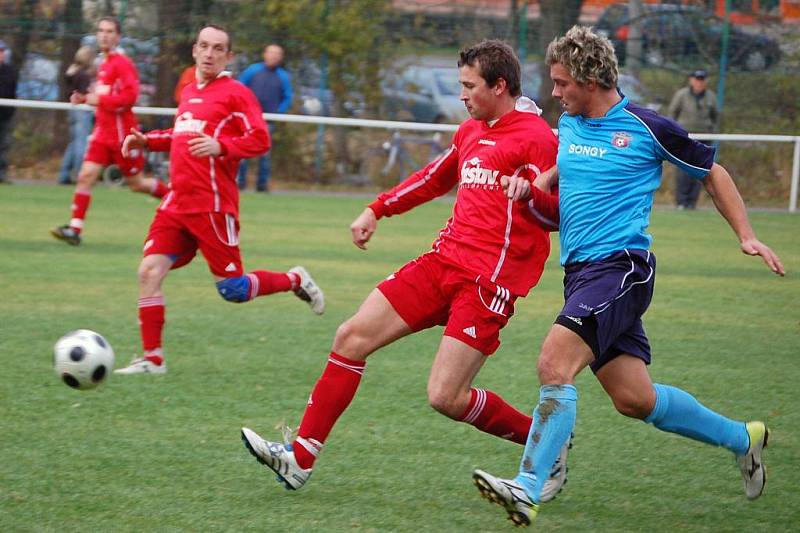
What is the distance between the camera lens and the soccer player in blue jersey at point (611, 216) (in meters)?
4.47

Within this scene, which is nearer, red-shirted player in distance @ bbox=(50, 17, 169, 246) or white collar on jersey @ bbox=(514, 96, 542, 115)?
white collar on jersey @ bbox=(514, 96, 542, 115)

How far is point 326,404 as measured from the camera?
16.1 feet

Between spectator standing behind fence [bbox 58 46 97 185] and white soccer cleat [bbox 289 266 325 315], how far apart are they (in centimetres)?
994

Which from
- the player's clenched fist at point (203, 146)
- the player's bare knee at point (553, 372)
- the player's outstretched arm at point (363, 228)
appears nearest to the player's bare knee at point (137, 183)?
the player's clenched fist at point (203, 146)

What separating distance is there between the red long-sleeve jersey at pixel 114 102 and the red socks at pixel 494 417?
7.78m

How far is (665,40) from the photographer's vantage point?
20.7 metres

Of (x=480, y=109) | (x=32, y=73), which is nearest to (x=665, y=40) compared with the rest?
(x=32, y=73)

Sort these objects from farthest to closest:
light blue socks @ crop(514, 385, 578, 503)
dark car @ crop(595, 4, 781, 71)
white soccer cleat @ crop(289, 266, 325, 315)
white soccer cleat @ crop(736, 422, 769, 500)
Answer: dark car @ crop(595, 4, 781, 71), white soccer cleat @ crop(289, 266, 325, 315), white soccer cleat @ crop(736, 422, 769, 500), light blue socks @ crop(514, 385, 578, 503)

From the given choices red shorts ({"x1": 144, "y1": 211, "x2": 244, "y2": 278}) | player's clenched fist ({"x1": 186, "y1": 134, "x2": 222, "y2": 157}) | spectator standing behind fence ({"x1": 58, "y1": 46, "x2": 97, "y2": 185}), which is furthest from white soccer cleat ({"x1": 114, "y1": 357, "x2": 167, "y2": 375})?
spectator standing behind fence ({"x1": 58, "y1": 46, "x2": 97, "y2": 185})

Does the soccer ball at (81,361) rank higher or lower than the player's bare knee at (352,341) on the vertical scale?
lower

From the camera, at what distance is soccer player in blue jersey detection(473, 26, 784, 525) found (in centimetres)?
447

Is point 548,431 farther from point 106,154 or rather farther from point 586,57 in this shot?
point 106,154

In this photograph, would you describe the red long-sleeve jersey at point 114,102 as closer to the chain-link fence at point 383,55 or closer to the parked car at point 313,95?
the chain-link fence at point 383,55

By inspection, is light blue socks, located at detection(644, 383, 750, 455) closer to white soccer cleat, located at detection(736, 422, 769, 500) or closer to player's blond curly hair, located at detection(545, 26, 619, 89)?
white soccer cleat, located at detection(736, 422, 769, 500)
